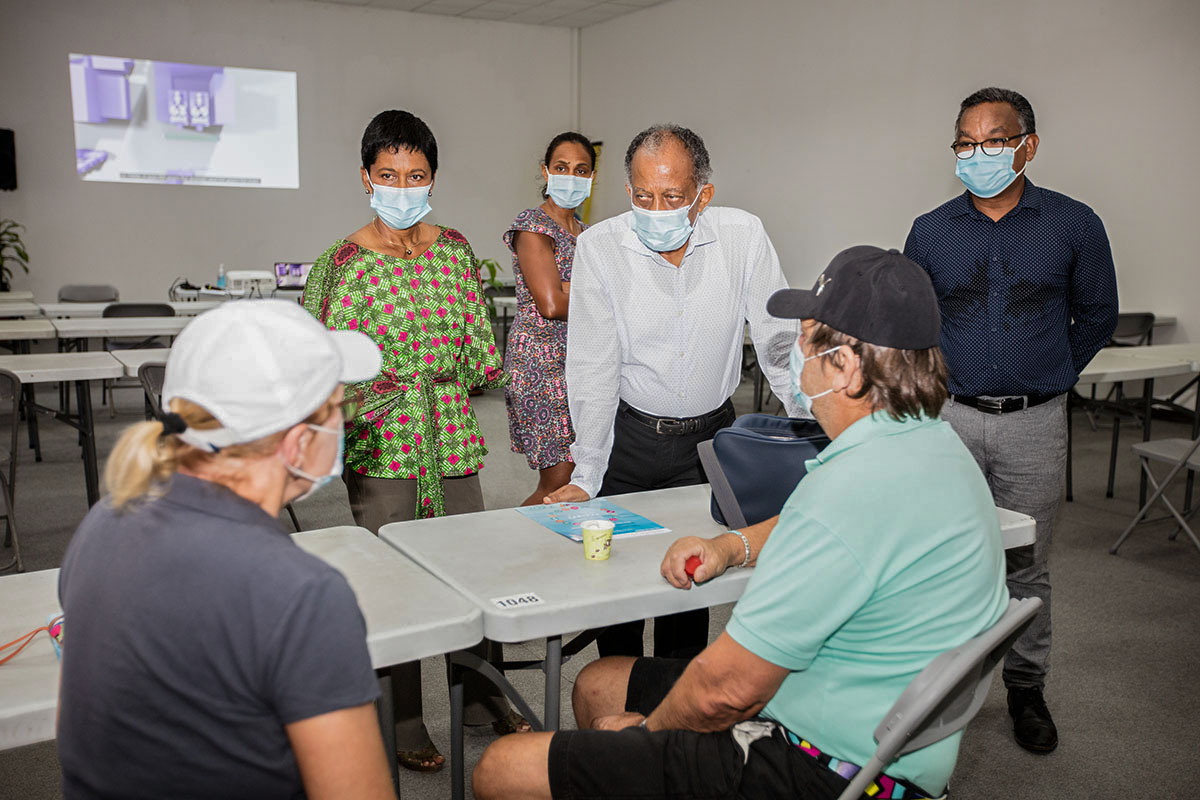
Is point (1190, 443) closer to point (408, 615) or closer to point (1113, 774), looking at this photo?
point (1113, 774)

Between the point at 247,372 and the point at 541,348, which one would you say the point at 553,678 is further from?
the point at 541,348

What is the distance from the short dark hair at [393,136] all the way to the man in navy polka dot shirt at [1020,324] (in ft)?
4.98

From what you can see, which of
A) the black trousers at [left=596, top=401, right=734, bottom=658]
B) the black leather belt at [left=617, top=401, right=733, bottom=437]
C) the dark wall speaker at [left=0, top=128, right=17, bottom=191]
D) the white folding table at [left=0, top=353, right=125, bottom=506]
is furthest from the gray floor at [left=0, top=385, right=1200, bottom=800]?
the dark wall speaker at [left=0, top=128, right=17, bottom=191]

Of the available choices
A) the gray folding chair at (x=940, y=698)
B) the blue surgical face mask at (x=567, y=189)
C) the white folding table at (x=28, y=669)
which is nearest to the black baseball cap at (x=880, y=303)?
the gray folding chair at (x=940, y=698)

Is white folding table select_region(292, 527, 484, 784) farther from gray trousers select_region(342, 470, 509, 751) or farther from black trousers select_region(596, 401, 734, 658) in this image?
black trousers select_region(596, 401, 734, 658)

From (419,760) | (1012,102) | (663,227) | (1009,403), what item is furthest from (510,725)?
(1012,102)

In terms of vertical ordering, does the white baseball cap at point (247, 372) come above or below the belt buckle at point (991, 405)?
above

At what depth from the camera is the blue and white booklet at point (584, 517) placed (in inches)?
78.2

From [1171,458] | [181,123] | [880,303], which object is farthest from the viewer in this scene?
[181,123]

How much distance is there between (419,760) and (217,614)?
5.39 feet

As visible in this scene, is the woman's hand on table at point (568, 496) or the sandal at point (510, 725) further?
the sandal at point (510, 725)

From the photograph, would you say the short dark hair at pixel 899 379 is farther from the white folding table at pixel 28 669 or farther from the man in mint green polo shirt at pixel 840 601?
the white folding table at pixel 28 669

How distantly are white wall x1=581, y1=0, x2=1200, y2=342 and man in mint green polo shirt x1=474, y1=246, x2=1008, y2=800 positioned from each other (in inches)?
256

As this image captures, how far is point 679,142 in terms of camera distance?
91.4 inches
